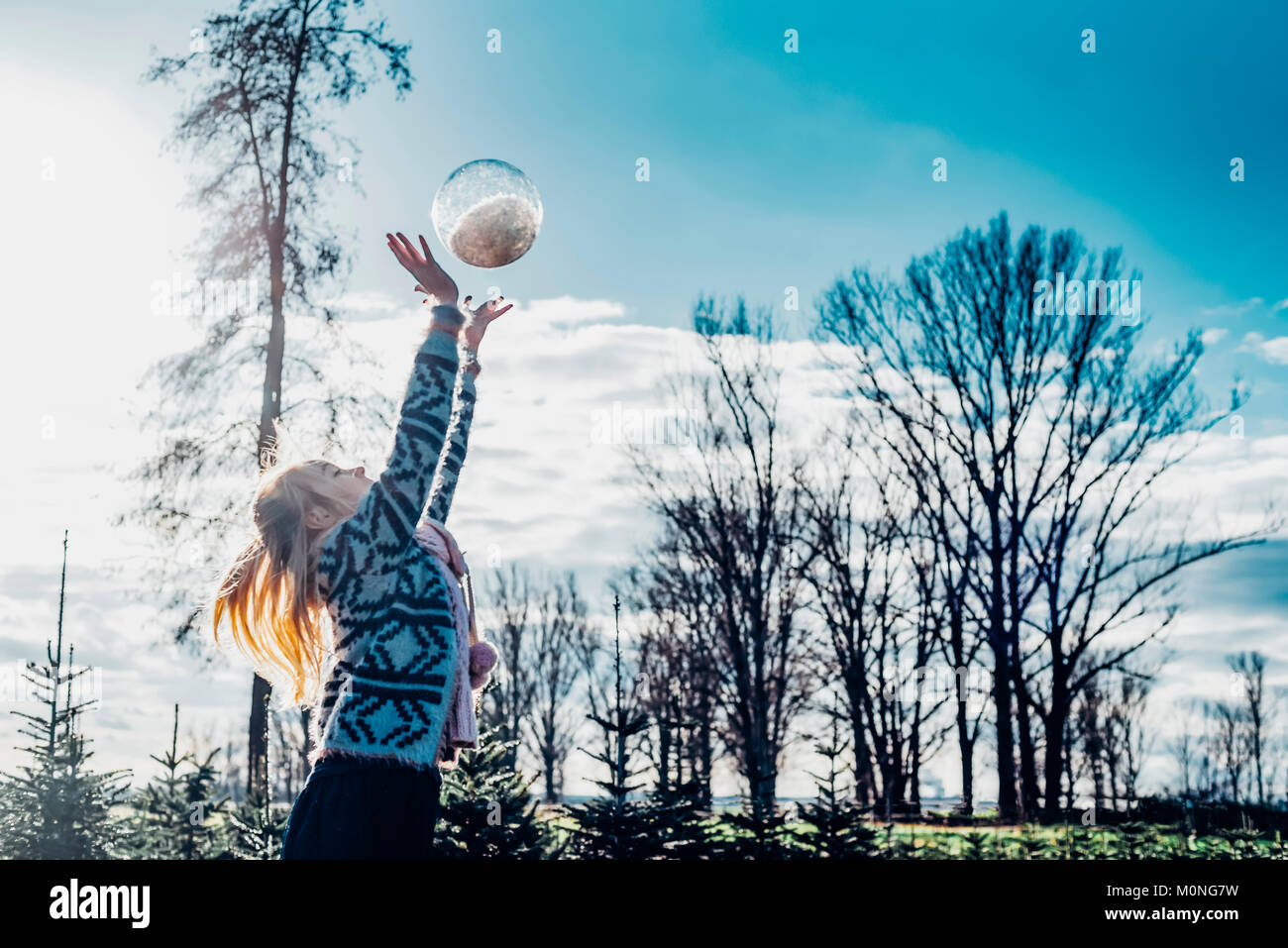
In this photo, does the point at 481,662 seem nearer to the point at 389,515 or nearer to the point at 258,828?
the point at 389,515

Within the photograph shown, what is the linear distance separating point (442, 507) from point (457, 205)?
1.45 m

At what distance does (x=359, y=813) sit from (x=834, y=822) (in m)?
9.12

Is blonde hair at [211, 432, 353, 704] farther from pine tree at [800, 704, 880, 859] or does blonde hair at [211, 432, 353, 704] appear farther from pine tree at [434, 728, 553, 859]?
pine tree at [800, 704, 880, 859]

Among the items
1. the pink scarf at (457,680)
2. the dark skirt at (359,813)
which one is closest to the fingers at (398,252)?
the pink scarf at (457,680)

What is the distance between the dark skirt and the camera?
2701 mm

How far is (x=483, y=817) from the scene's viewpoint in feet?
28.2

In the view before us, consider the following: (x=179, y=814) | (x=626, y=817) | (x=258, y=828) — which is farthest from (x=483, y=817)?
(x=179, y=814)

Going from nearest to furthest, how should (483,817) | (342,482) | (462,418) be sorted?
1. (342,482)
2. (462,418)
3. (483,817)

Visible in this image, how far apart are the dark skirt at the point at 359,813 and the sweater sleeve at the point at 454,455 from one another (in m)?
0.98

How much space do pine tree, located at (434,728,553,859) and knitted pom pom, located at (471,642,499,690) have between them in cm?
554

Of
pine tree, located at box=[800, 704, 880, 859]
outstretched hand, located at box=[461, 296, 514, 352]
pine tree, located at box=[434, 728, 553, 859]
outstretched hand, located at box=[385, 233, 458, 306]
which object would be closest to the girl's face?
outstretched hand, located at box=[385, 233, 458, 306]

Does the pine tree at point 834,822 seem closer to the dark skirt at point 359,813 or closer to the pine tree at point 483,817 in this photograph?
the pine tree at point 483,817
